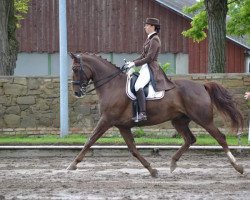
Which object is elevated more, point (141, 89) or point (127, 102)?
point (141, 89)

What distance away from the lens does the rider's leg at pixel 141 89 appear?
1117 cm

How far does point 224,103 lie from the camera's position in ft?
39.1

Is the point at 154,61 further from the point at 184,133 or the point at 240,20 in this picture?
the point at 240,20

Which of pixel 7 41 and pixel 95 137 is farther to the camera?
pixel 7 41

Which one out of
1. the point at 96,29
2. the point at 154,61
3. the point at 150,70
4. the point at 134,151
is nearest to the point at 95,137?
the point at 134,151

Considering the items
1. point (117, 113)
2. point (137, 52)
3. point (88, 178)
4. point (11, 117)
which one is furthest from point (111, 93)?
point (137, 52)

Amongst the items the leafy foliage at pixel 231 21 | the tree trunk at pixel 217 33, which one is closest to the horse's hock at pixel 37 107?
the tree trunk at pixel 217 33

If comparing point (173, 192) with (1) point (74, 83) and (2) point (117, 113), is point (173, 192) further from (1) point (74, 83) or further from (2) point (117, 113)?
(1) point (74, 83)

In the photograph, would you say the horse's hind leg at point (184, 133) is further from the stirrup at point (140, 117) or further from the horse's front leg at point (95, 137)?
the horse's front leg at point (95, 137)

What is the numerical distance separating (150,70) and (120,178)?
1.96 m

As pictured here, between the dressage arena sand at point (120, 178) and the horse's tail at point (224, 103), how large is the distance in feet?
2.93

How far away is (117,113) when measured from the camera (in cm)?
1121

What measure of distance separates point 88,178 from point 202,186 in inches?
80.0

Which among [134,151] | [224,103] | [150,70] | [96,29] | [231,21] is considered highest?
[231,21]
